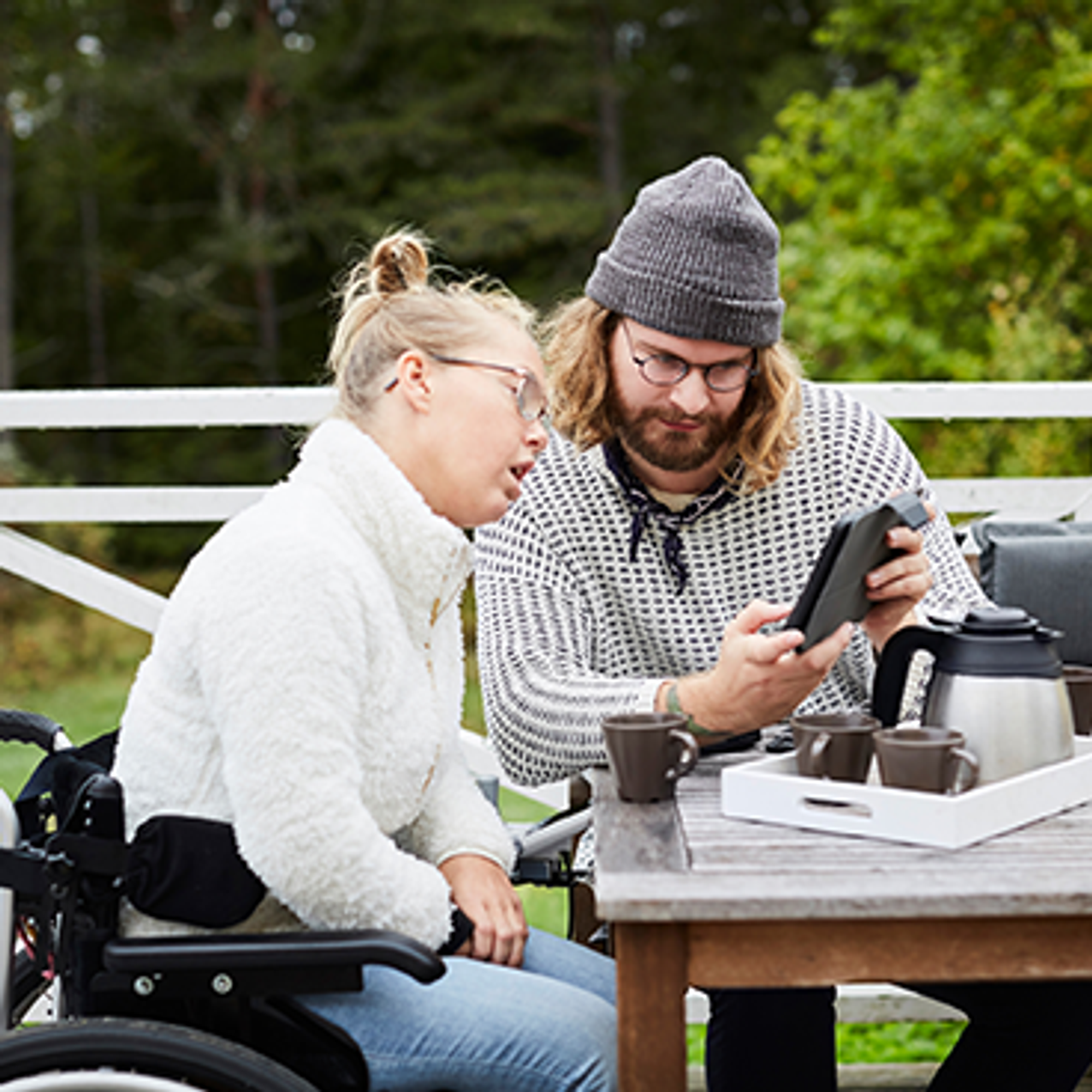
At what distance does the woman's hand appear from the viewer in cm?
154

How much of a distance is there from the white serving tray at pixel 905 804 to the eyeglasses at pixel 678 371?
0.61m

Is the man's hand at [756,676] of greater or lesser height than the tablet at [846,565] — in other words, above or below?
below

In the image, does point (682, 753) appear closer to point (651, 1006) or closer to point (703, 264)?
point (651, 1006)

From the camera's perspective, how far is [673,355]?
1902mm

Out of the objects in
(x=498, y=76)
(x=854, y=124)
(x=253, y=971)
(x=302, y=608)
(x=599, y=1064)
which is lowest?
(x=599, y=1064)

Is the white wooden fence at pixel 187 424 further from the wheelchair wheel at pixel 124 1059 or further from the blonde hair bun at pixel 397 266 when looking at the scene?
the wheelchair wheel at pixel 124 1059

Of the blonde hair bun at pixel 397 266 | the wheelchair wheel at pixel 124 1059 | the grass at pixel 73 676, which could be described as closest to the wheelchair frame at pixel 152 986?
the wheelchair wheel at pixel 124 1059

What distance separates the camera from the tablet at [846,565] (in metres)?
1.47

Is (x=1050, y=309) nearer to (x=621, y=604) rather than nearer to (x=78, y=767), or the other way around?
(x=621, y=604)

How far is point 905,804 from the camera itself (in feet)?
4.35

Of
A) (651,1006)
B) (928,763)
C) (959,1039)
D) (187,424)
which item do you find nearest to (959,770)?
(928,763)

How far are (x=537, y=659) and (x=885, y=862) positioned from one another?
68cm

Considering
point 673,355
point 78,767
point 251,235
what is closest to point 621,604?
point 673,355

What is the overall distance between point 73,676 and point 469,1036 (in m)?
8.61
